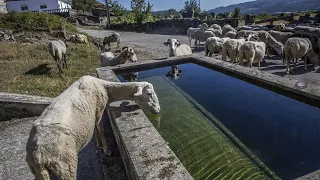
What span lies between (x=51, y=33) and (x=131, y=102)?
17.8 metres

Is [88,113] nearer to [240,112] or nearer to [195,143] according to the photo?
[195,143]

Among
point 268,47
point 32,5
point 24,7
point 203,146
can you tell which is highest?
point 32,5

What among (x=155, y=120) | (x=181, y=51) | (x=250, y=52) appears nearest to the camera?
(x=155, y=120)

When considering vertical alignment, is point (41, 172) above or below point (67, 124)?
below

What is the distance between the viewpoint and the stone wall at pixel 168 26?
1015 inches

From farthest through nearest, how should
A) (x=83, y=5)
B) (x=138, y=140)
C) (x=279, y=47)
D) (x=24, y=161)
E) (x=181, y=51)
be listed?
(x=83, y=5), (x=279, y=47), (x=181, y=51), (x=24, y=161), (x=138, y=140)

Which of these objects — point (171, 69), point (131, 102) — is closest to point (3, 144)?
point (131, 102)

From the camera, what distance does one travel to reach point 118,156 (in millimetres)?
3520

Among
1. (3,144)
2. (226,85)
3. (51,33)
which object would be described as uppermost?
(51,33)

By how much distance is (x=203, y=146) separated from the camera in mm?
3797

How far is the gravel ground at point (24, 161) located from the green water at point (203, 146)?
3.35ft

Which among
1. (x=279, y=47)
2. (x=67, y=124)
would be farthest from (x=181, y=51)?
(x=67, y=124)

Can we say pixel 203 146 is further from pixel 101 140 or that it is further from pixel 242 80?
pixel 242 80

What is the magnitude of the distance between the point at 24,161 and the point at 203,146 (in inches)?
133
